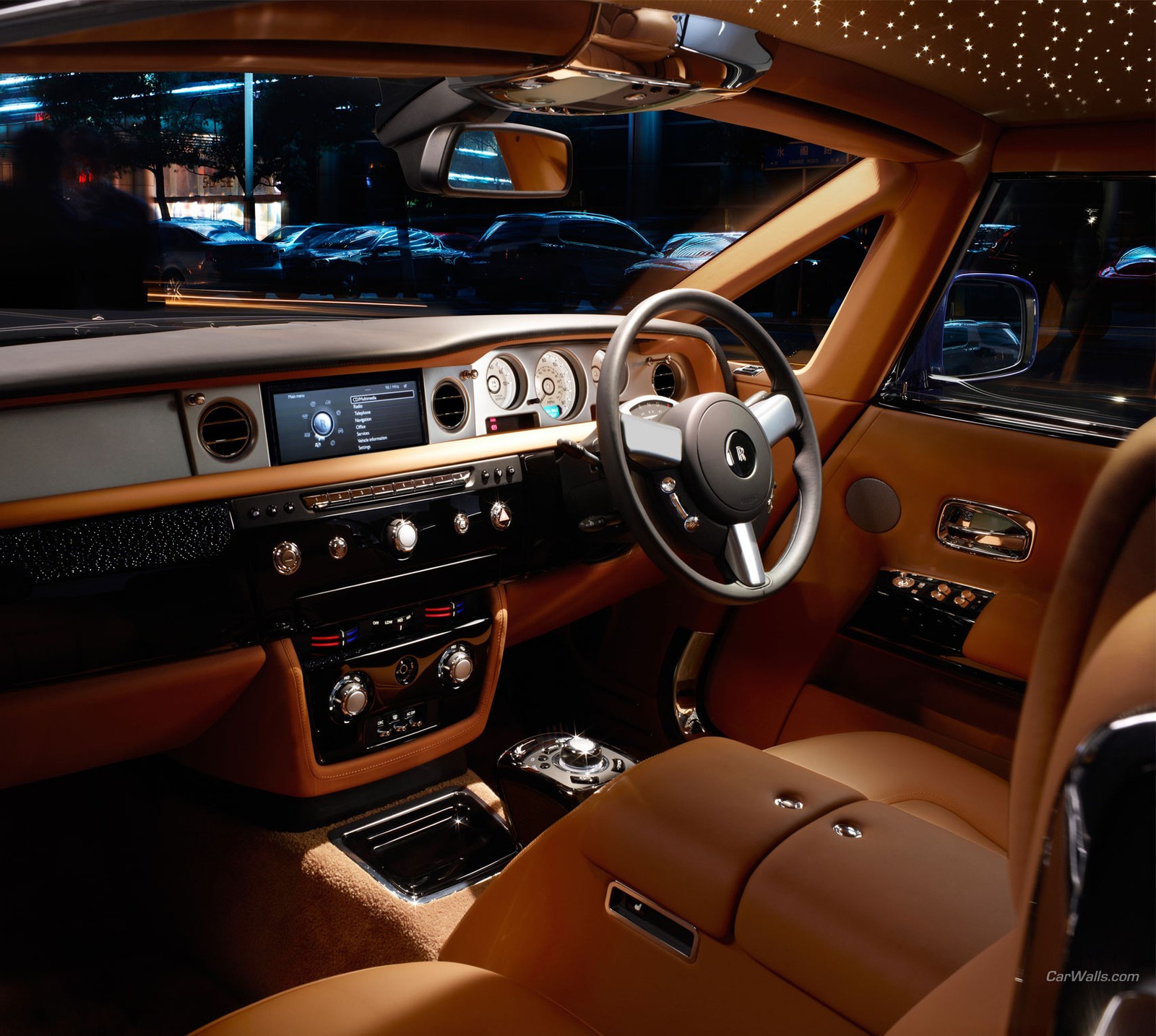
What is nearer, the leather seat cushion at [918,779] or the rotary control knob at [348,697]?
the leather seat cushion at [918,779]

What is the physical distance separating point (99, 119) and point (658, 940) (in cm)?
285

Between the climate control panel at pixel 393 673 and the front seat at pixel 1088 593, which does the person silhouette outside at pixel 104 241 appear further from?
the front seat at pixel 1088 593

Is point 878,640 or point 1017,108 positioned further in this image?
point 878,640

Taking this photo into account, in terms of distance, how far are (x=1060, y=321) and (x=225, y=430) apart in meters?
1.84

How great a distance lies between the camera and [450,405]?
2.29 m

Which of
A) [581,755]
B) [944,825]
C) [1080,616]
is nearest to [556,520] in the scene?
[581,755]

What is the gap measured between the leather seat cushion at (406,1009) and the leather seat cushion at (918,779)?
803 millimetres

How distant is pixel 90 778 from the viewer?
249 centimetres

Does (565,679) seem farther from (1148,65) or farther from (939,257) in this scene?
(1148,65)

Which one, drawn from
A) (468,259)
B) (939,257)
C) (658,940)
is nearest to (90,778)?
(658,940)

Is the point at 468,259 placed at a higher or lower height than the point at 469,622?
higher

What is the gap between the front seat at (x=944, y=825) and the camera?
521mm

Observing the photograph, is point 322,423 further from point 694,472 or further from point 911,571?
point 911,571

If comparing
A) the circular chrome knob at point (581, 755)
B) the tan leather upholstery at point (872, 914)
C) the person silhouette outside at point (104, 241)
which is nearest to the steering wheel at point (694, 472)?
the circular chrome knob at point (581, 755)
